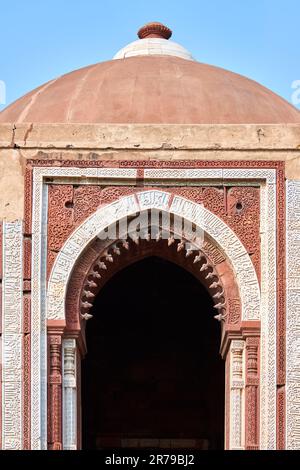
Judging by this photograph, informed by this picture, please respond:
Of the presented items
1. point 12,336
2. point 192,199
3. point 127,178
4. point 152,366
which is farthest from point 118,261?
point 152,366

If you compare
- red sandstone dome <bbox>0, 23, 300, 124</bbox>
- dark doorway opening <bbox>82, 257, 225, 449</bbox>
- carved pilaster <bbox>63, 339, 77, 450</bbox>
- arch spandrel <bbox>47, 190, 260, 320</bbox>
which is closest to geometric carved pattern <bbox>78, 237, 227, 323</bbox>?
arch spandrel <bbox>47, 190, 260, 320</bbox>

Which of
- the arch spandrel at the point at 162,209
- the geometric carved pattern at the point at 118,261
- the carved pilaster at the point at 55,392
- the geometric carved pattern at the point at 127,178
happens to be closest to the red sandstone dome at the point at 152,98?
the geometric carved pattern at the point at 127,178

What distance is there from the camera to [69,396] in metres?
15.5

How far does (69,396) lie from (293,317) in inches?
82.7

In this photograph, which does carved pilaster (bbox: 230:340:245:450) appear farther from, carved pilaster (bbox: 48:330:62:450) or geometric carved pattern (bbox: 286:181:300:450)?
carved pilaster (bbox: 48:330:62:450)

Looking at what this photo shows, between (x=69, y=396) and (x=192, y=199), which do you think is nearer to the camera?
(x=69, y=396)

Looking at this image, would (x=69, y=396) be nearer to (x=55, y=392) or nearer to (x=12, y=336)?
(x=55, y=392)

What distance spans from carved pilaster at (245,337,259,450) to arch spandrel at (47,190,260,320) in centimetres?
27

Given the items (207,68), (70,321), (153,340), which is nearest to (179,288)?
(153,340)

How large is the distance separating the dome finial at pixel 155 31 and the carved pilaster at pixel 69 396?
4936 mm

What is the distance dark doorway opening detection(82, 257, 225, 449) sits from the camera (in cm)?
1928

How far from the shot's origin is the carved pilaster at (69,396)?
15445 millimetres

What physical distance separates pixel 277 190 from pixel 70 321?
7.22ft

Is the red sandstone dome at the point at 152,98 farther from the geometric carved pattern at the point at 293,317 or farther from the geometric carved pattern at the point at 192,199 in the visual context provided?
the geometric carved pattern at the point at 293,317
